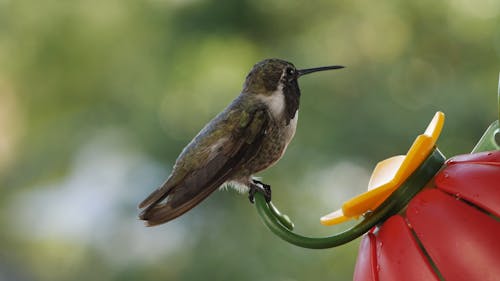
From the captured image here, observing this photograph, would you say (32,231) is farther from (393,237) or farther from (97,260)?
(393,237)

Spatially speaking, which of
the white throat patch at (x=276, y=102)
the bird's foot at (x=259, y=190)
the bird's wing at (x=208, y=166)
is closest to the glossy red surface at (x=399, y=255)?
the bird's foot at (x=259, y=190)

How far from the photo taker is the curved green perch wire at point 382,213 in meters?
1.58

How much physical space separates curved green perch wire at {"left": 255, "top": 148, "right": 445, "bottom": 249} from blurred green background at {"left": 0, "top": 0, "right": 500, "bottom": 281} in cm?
282

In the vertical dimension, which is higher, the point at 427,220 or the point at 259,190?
the point at 259,190

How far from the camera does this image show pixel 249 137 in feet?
6.27

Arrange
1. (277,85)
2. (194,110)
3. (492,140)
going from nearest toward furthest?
(492,140) → (277,85) → (194,110)

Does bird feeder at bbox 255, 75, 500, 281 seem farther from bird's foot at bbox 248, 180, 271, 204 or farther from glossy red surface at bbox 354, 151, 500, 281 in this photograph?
bird's foot at bbox 248, 180, 271, 204

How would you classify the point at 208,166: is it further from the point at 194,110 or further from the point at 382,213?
the point at 194,110

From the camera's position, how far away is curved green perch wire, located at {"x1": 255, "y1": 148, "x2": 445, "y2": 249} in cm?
158

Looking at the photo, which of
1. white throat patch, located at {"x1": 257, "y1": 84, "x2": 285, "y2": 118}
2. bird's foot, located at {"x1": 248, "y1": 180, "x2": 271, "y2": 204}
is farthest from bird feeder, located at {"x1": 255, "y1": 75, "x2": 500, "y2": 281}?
white throat patch, located at {"x1": 257, "y1": 84, "x2": 285, "y2": 118}

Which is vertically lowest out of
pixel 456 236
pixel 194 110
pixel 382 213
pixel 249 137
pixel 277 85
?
pixel 456 236

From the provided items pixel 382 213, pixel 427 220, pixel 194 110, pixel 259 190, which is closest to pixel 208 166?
pixel 259 190

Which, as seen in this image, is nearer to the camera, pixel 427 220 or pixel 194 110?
pixel 427 220

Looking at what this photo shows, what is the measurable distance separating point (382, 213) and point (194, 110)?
3099 mm
